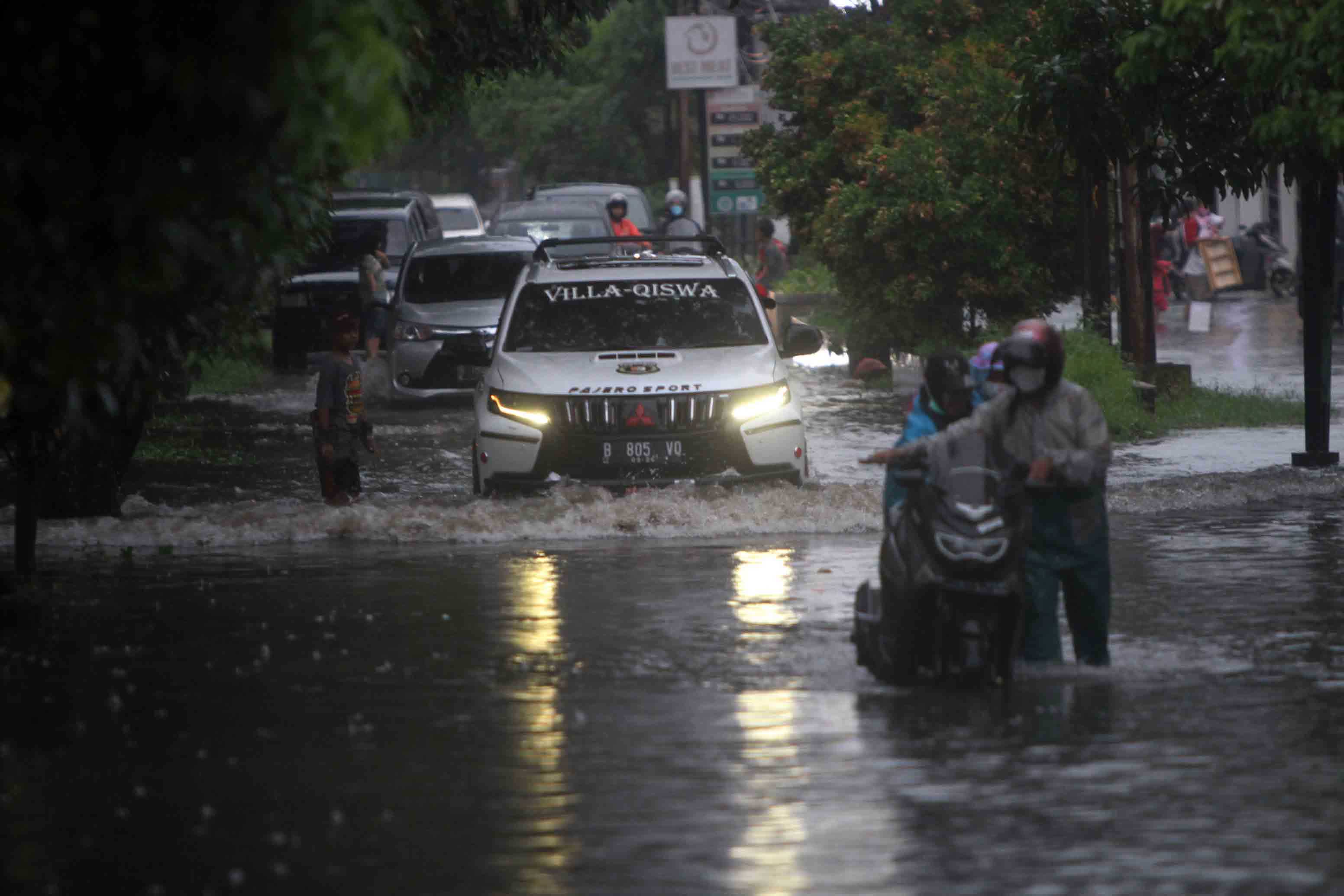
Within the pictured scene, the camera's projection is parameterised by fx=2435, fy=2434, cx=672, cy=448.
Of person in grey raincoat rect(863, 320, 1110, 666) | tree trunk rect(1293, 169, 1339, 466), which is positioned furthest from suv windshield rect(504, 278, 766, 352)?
person in grey raincoat rect(863, 320, 1110, 666)

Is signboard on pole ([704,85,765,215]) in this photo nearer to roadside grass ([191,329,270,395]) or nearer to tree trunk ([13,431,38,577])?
roadside grass ([191,329,270,395])

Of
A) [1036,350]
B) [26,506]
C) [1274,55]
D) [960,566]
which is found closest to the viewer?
[960,566]

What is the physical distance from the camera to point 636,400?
14938mm

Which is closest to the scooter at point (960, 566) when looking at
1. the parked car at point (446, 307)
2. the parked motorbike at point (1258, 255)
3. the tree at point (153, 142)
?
the tree at point (153, 142)

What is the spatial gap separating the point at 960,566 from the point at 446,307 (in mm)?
16300

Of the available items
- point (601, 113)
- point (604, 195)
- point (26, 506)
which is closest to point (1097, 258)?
point (26, 506)

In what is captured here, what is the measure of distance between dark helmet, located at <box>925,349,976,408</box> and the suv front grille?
531cm

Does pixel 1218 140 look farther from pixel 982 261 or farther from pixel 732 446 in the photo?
pixel 982 261

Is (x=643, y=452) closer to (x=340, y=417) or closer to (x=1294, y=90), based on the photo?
(x=340, y=417)

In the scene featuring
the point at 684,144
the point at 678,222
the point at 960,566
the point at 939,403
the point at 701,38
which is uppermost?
the point at 701,38

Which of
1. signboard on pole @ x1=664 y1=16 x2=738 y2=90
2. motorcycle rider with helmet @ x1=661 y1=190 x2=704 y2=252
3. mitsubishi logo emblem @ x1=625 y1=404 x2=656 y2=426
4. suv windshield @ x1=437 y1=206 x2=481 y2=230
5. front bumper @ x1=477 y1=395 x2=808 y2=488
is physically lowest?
front bumper @ x1=477 y1=395 x2=808 y2=488

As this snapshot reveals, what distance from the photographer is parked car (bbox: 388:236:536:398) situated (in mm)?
24250

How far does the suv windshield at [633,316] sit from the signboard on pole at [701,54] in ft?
72.5

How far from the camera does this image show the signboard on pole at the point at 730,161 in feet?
120
